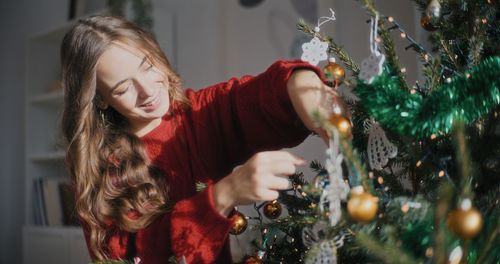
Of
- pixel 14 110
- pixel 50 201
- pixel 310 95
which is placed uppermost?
pixel 310 95

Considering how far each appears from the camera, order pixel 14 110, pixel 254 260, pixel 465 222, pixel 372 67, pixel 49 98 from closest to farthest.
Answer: pixel 465 222 → pixel 372 67 → pixel 254 260 → pixel 49 98 → pixel 14 110

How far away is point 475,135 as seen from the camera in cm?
41

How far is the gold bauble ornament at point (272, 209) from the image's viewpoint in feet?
1.91

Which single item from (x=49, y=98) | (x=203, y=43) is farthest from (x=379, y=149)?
(x=49, y=98)

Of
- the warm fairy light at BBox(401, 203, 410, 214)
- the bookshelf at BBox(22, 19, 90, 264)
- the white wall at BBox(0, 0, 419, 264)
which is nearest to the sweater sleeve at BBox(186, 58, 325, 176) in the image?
the warm fairy light at BBox(401, 203, 410, 214)

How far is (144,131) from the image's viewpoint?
2.37ft

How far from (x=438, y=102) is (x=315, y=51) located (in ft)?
0.52

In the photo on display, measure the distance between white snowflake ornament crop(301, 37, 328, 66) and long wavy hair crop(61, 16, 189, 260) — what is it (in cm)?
28

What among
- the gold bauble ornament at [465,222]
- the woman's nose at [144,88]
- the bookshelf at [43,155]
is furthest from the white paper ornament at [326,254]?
the bookshelf at [43,155]

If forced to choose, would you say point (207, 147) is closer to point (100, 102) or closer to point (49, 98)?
point (100, 102)

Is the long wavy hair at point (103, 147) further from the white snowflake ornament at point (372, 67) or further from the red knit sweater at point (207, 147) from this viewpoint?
the white snowflake ornament at point (372, 67)

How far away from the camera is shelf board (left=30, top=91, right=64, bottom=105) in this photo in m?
2.10

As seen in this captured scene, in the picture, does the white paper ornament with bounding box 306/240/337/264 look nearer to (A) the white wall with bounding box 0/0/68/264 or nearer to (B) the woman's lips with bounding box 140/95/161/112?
(B) the woman's lips with bounding box 140/95/161/112

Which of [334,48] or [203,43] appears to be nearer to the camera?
[334,48]
